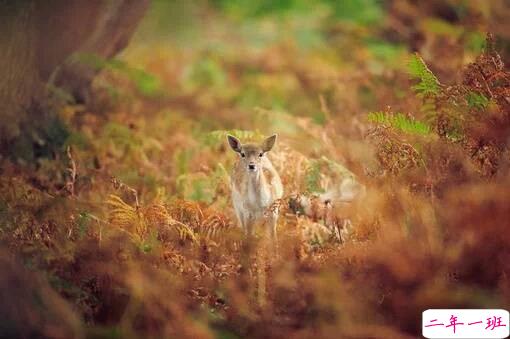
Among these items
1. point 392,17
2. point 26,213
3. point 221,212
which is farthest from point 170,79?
point 26,213

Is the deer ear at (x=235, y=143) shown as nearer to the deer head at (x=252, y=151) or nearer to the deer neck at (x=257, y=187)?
the deer head at (x=252, y=151)

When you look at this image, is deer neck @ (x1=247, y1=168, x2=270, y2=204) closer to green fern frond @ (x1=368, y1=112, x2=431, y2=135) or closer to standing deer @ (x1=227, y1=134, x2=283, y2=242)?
standing deer @ (x1=227, y1=134, x2=283, y2=242)

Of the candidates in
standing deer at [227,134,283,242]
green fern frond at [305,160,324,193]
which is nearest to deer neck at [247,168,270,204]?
standing deer at [227,134,283,242]

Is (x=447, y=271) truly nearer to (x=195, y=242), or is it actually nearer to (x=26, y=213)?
(x=195, y=242)

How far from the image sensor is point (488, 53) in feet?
16.1

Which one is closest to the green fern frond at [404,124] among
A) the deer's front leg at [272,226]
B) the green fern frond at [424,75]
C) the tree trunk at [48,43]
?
the green fern frond at [424,75]

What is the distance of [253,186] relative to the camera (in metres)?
5.28

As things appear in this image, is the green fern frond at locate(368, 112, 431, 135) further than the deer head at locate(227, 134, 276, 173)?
No

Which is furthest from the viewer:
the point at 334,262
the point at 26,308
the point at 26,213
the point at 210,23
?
the point at 210,23

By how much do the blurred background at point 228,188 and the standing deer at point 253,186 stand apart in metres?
0.12

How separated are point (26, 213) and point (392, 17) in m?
5.06

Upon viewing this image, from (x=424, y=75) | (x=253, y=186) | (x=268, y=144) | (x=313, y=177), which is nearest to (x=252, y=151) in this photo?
(x=268, y=144)

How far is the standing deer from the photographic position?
17.2 feet

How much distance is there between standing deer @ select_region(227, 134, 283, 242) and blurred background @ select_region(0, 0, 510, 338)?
0.12 meters
